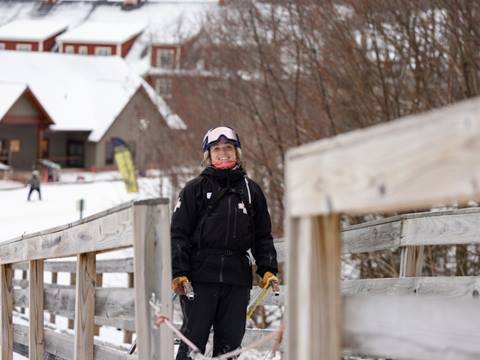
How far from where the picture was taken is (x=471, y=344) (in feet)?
7.90

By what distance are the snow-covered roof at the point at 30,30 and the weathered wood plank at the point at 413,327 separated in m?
60.5

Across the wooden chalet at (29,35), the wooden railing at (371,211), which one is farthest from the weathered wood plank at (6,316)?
the wooden chalet at (29,35)

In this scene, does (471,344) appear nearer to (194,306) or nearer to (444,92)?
(194,306)

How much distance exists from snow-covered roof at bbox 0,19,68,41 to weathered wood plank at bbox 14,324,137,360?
5645 cm

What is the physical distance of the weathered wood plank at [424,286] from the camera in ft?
16.7

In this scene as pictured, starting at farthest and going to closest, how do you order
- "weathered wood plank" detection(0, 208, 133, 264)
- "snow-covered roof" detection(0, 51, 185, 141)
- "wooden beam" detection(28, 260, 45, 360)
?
1. "snow-covered roof" detection(0, 51, 185, 141)
2. "wooden beam" detection(28, 260, 45, 360)
3. "weathered wood plank" detection(0, 208, 133, 264)

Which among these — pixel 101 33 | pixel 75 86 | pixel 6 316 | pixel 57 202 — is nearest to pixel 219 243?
pixel 6 316

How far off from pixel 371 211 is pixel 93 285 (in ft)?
8.92

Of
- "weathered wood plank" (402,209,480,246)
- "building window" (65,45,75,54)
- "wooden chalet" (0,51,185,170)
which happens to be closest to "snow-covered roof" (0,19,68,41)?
"building window" (65,45,75,54)

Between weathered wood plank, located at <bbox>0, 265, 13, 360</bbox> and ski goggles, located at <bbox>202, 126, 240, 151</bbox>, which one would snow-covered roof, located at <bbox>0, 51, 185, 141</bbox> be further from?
ski goggles, located at <bbox>202, 126, 240, 151</bbox>

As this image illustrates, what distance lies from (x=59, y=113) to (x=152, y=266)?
44.6m

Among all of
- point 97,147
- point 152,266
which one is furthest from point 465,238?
point 97,147

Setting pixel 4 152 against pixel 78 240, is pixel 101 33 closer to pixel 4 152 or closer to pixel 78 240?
pixel 4 152

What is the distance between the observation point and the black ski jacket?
4.96 m
